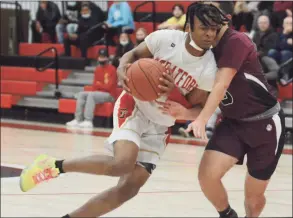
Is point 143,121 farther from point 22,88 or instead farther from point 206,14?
point 22,88

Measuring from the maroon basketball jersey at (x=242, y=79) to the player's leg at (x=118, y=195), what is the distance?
0.77 metres

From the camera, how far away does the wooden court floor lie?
7273 millimetres

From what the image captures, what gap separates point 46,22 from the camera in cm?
1725

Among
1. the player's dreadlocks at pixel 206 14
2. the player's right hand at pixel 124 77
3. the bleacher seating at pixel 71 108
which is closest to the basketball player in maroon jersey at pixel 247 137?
the player's dreadlocks at pixel 206 14

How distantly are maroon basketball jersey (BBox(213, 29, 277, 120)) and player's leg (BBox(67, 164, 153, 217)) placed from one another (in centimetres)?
77

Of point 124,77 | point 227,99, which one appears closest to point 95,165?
point 124,77

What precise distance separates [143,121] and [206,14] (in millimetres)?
1082

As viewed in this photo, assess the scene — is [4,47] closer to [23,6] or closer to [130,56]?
[23,6]

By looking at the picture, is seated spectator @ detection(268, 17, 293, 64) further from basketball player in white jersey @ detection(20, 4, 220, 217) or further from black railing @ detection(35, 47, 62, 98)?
basketball player in white jersey @ detection(20, 4, 220, 217)

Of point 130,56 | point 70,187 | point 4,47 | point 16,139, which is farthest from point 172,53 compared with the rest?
point 4,47

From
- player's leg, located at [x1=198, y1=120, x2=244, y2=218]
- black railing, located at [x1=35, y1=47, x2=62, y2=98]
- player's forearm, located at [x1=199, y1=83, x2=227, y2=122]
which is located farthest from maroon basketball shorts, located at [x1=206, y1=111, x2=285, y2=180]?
black railing, located at [x1=35, y1=47, x2=62, y2=98]

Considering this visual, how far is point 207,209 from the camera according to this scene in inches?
297

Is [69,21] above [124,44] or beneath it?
beneath

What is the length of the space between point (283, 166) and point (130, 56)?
5.64 m
